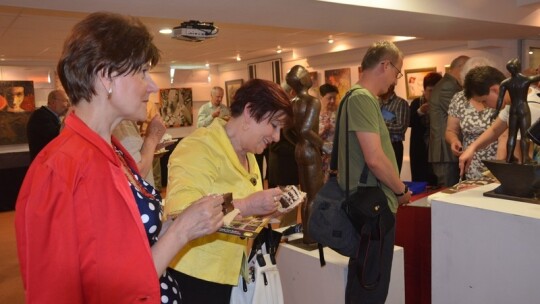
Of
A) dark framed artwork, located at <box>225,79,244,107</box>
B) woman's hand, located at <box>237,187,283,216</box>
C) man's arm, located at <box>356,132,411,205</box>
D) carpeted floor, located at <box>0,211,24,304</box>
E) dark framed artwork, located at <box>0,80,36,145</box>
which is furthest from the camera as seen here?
dark framed artwork, located at <box>225,79,244,107</box>

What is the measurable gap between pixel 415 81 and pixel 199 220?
6.92 meters

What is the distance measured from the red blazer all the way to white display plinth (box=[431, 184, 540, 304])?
4.96 ft

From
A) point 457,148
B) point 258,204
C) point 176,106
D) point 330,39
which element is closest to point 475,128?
point 457,148

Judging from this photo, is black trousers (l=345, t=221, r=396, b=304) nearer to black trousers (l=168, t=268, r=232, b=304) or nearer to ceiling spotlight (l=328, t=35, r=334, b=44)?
black trousers (l=168, t=268, r=232, b=304)

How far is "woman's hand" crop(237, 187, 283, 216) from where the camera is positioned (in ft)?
4.75

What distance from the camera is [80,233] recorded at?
87 cm

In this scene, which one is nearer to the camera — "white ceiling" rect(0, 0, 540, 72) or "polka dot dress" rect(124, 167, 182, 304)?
"polka dot dress" rect(124, 167, 182, 304)

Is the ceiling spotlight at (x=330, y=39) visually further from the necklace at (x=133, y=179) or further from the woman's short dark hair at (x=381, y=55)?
the necklace at (x=133, y=179)

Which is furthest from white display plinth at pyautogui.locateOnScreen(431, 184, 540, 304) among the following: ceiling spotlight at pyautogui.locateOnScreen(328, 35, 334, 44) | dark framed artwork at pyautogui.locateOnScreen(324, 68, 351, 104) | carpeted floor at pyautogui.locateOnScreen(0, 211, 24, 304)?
dark framed artwork at pyautogui.locateOnScreen(324, 68, 351, 104)

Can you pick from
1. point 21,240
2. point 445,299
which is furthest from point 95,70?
point 445,299

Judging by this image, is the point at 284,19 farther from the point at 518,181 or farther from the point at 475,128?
the point at 518,181

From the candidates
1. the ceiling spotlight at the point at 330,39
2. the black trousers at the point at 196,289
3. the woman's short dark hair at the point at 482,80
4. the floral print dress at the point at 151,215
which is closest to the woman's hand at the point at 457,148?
the woman's short dark hair at the point at 482,80

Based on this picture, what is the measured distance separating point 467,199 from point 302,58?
24.2 feet

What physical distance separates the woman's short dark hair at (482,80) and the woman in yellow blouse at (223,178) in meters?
1.49
